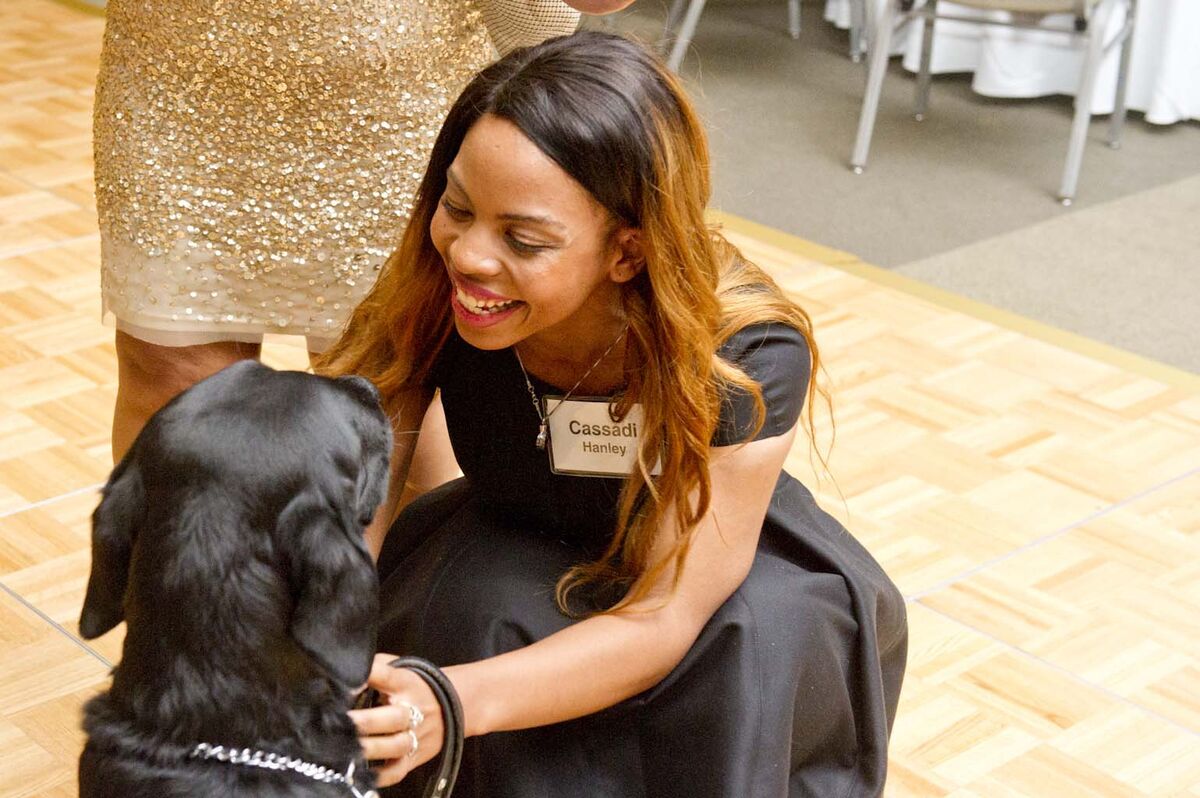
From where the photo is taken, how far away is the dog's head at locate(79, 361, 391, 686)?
1326 millimetres

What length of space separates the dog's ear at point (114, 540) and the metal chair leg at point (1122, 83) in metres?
Result: 4.37

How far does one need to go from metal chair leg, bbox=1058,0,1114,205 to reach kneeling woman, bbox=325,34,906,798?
3060 millimetres

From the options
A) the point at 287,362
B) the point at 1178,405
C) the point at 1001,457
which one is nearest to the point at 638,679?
the point at 1001,457

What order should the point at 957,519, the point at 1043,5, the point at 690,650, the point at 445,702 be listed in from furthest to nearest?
the point at 1043,5 → the point at 957,519 → the point at 690,650 → the point at 445,702

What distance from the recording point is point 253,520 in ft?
4.36

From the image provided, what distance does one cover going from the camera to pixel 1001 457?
322cm

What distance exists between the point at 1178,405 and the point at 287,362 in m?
1.99

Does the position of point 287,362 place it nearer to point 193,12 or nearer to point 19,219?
point 19,219

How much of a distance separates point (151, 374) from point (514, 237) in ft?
2.58

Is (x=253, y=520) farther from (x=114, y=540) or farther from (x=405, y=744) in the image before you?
(x=405, y=744)

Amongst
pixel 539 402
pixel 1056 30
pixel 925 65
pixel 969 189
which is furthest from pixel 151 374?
pixel 925 65

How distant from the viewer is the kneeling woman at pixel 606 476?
163 centimetres

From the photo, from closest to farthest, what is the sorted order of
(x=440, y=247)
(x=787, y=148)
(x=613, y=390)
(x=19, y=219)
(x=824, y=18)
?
(x=440, y=247)
(x=613, y=390)
(x=19, y=219)
(x=787, y=148)
(x=824, y=18)

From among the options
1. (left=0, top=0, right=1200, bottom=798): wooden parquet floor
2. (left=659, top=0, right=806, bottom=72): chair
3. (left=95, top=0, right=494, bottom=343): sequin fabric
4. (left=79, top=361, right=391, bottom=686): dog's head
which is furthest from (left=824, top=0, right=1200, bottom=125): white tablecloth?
(left=79, top=361, right=391, bottom=686): dog's head
